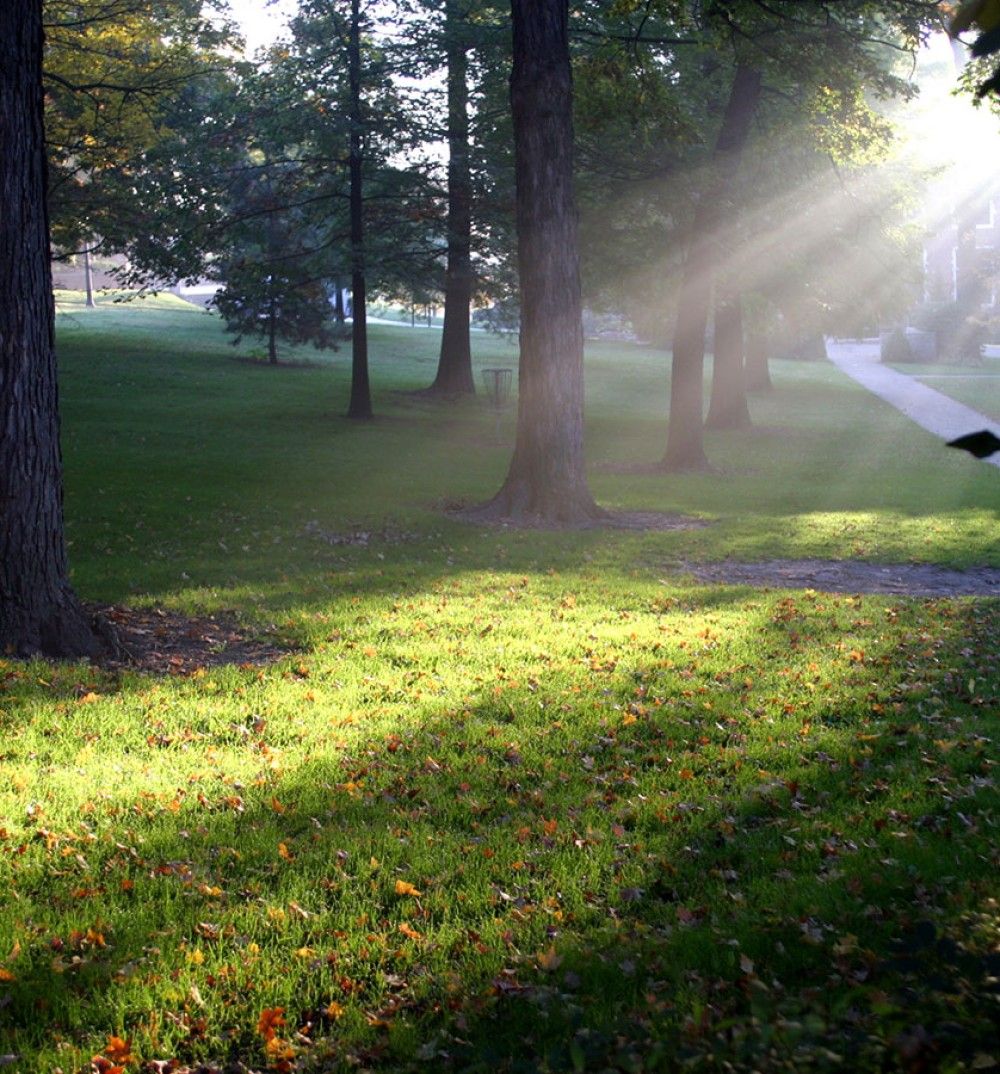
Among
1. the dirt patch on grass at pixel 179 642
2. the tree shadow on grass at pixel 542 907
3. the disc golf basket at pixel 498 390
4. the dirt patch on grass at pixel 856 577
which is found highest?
the disc golf basket at pixel 498 390

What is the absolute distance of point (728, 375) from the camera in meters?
26.6

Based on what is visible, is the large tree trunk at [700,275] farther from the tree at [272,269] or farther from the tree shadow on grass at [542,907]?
the tree shadow on grass at [542,907]

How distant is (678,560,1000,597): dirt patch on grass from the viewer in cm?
1095

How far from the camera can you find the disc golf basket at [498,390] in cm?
2398

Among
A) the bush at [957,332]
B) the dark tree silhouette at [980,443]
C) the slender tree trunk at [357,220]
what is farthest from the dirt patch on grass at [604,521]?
the bush at [957,332]

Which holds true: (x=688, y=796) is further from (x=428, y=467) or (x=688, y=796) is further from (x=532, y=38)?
(x=428, y=467)

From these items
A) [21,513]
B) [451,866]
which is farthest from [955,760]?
[21,513]

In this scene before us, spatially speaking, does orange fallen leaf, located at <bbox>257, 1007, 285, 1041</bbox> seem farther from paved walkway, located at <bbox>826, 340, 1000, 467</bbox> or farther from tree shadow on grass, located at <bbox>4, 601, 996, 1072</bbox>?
paved walkway, located at <bbox>826, 340, 1000, 467</bbox>

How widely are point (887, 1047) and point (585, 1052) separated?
0.58 metres

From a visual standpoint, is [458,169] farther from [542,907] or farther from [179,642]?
[542,907]

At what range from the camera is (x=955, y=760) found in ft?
17.9

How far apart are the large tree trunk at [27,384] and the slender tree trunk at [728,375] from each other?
18.8 m

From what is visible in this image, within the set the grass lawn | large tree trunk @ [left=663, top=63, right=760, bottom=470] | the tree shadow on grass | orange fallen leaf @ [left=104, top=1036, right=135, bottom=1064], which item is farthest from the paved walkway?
orange fallen leaf @ [left=104, top=1036, right=135, bottom=1064]

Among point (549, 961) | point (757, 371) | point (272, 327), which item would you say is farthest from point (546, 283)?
point (757, 371)
